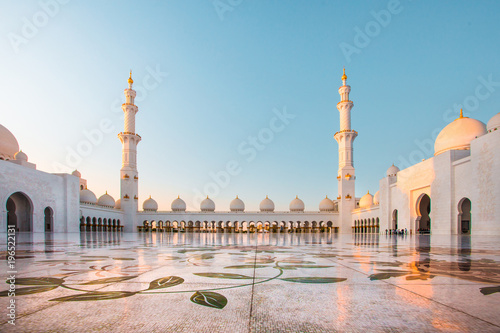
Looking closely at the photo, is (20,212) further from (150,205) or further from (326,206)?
(326,206)

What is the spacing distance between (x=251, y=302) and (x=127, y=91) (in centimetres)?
3890

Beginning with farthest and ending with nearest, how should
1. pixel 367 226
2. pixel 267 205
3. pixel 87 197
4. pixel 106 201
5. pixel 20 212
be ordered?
pixel 267 205
pixel 106 201
pixel 87 197
pixel 367 226
pixel 20 212

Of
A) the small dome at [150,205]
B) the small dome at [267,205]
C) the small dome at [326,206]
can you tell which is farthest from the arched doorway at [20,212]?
the small dome at [326,206]

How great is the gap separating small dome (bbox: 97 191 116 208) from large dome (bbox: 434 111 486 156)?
114 feet

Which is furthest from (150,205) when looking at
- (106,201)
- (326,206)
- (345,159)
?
(345,159)

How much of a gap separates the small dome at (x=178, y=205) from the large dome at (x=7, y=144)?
723 inches

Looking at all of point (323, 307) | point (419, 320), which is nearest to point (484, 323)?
point (419, 320)

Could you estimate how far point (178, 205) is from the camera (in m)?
42.0

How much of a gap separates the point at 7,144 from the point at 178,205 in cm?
1968

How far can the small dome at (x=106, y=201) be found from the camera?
38188 millimetres

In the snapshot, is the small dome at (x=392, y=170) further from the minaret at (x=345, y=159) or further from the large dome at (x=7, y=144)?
the large dome at (x=7, y=144)

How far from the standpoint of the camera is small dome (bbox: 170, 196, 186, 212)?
137ft

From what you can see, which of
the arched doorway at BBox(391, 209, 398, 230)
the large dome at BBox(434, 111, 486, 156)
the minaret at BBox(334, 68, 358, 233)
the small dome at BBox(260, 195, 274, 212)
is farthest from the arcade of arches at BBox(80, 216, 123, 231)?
the large dome at BBox(434, 111, 486, 156)

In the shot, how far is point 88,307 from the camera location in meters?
1.48
